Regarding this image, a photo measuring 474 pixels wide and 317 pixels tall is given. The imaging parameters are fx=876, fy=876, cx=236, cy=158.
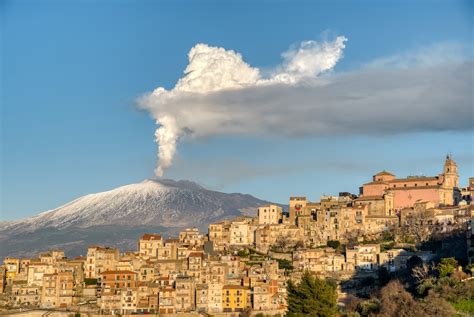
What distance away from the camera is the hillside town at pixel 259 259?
58.0 m

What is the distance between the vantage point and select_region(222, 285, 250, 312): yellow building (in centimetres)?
5772

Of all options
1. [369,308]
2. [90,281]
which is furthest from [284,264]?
[369,308]

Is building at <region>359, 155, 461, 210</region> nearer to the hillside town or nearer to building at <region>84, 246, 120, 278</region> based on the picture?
the hillside town

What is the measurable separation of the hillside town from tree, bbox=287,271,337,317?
11.9m

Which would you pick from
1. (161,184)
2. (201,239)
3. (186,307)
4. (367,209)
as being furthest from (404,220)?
(161,184)

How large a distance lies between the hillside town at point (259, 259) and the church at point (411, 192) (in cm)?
9

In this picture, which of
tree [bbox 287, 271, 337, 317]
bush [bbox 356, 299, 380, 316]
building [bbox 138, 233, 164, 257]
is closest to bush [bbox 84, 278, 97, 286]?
building [bbox 138, 233, 164, 257]

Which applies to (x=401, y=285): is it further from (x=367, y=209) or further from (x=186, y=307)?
(x=367, y=209)

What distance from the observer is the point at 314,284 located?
43312 millimetres

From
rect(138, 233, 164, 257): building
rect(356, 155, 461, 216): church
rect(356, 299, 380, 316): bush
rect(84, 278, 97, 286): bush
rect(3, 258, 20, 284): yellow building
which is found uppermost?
rect(356, 155, 461, 216): church

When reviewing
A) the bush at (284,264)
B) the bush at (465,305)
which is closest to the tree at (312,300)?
the bush at (465,305)

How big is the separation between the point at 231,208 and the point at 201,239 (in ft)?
269

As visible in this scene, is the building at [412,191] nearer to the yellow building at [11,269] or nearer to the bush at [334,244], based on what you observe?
the bush at [334,244]

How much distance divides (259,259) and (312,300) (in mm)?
23906
